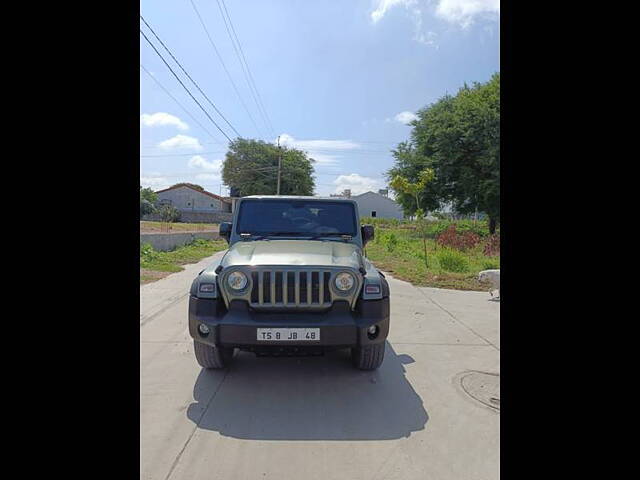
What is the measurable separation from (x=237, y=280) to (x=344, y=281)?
3.07 feet

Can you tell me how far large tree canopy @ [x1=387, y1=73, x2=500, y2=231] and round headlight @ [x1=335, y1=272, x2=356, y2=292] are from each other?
72.3ft

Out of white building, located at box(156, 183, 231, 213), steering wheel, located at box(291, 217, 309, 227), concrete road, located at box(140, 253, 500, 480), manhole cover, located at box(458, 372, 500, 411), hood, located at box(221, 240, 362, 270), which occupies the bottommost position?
manhole cover, located at box(458, 372, 500, 411)

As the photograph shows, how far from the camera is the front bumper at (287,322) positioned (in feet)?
10.5

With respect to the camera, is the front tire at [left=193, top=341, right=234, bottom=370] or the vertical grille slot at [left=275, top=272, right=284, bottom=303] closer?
the vertical grille slot at [left=275, top=272, right=284, bottom=303]

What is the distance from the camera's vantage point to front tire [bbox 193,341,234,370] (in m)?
3.58

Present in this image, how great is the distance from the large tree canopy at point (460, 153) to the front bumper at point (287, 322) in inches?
869

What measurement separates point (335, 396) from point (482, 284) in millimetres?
7083

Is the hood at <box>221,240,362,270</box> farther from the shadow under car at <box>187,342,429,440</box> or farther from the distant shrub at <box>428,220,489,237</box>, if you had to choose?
the distant shrub at <box>428,220,489,237</box>

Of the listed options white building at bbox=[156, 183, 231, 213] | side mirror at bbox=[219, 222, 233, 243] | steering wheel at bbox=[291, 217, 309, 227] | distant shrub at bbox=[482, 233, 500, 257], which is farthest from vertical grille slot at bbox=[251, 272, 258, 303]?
white building at bbox=[156, 183, 231, 213]

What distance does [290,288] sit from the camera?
331 cm
